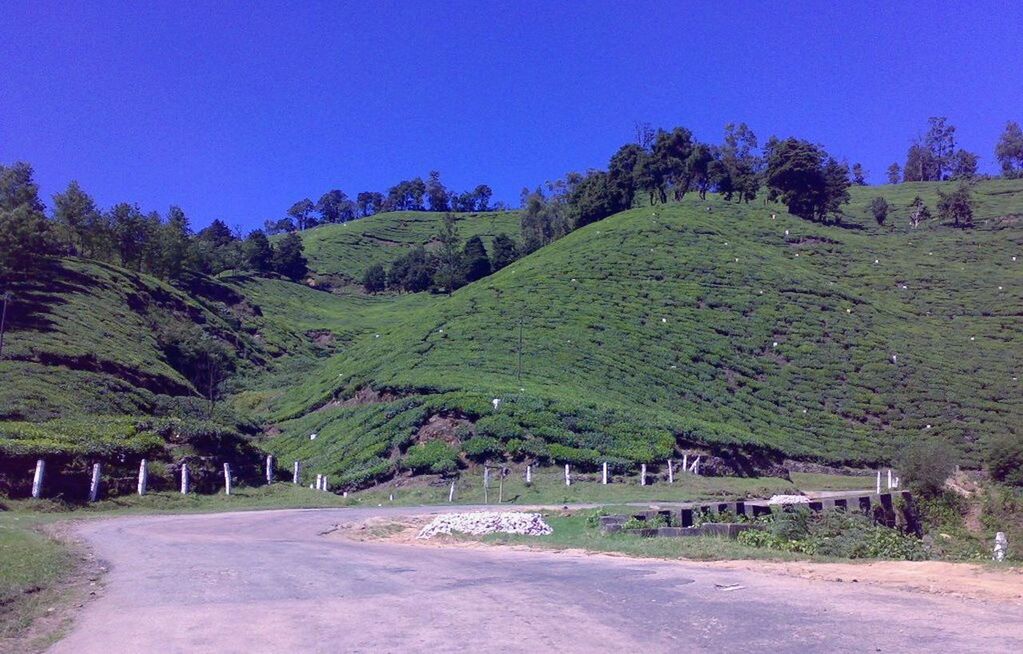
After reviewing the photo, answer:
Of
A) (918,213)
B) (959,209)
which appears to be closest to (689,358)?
(959,209)

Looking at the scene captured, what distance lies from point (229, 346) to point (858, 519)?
67.7m

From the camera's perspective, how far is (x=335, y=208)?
196125 millimetres

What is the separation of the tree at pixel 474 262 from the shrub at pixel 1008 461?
7858 centimetres

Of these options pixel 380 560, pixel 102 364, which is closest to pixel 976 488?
pixel 380 560

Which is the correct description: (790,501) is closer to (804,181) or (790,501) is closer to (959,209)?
(804,181)

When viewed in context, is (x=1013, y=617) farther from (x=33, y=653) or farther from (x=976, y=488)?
(x=976, y=488)

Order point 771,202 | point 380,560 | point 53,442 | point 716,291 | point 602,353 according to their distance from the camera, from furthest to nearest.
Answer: point 771,202 → point 716,291 → point 602,353 → point 53,442 → point 380,560

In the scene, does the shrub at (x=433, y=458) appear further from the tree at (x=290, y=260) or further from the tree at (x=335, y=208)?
the tree at (x=335, y=208)

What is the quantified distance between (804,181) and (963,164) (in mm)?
77294

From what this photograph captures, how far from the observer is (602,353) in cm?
5434

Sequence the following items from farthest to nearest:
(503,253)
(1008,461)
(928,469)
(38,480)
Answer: (503,253)
(1008,461)
(928,469)
(38,480)

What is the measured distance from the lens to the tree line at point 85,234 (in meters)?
57.7

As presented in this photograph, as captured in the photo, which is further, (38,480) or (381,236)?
(381,236)

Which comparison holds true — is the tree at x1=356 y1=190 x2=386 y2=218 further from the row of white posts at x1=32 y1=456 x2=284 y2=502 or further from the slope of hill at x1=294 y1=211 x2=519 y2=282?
the row of white posts at x1=32 y1=456 x2=284 y2=502
